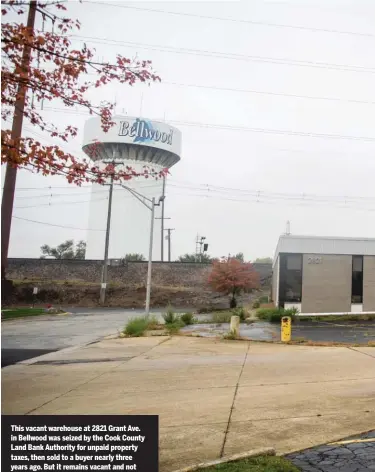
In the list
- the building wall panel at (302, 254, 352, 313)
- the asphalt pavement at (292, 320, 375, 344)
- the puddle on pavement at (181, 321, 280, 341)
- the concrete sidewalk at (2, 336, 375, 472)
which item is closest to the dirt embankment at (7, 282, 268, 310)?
the building wall panel at (302, 254, 352, 313)

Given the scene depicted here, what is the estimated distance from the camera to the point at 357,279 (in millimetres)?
30078

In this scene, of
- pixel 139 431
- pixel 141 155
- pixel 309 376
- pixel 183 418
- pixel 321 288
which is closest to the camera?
pixel 139 431

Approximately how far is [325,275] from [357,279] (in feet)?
7.60

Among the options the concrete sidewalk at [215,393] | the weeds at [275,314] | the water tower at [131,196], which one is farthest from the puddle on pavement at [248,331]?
the water tower at [131,196]

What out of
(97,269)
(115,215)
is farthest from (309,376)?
(97,269)

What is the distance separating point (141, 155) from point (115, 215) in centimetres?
1366

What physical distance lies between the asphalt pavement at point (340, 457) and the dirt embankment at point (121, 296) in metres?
44.1

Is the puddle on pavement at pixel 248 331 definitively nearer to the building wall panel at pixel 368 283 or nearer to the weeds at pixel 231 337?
the weeds at pixel 231 337

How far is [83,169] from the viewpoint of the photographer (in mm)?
4855

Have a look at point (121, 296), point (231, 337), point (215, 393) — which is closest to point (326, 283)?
point (231, 337)

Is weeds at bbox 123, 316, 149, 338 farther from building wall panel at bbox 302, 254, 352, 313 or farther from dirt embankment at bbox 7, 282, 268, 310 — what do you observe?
dirt embankment at bbox 7, 282, 268, 310

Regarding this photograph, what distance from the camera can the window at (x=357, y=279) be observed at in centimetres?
2992

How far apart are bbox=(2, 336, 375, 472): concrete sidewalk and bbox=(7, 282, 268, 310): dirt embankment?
123 feet

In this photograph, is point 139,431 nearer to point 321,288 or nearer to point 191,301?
point 321,288
